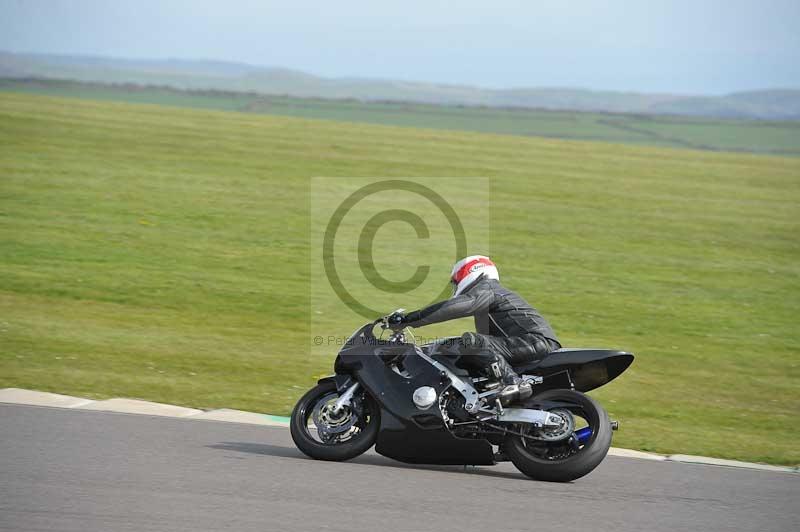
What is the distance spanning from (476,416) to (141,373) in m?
5.03

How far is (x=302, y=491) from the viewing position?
684cm

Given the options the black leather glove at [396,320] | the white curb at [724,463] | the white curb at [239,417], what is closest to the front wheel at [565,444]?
the black leather glove at [396,320]

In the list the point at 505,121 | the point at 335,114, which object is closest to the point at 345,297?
the point at 335,114

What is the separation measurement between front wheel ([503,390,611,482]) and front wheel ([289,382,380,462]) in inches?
42.2

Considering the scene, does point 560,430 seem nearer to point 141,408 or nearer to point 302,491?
point 302,491

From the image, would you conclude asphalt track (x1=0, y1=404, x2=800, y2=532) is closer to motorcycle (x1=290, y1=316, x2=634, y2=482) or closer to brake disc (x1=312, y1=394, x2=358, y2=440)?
motorcycle (x1=290, y1=316, x2=634, y2=482)

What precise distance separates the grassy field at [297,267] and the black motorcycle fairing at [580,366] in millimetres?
2170

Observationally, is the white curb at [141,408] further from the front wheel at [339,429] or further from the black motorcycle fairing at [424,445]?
the black motorcycle fairing at [424,445]

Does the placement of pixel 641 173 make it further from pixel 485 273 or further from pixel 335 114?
pixel 335 114

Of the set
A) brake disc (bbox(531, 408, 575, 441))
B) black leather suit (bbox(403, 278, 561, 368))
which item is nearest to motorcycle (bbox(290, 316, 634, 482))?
brake disc (bbox(531, 408, 575, 441))

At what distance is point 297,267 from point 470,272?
11.0 metres

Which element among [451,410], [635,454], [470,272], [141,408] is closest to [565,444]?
[451,410]

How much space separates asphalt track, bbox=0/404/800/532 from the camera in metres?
6.13

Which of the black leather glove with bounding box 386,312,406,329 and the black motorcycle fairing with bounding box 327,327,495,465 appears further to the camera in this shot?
the black leather glove with bounding box 386,312,406,329
